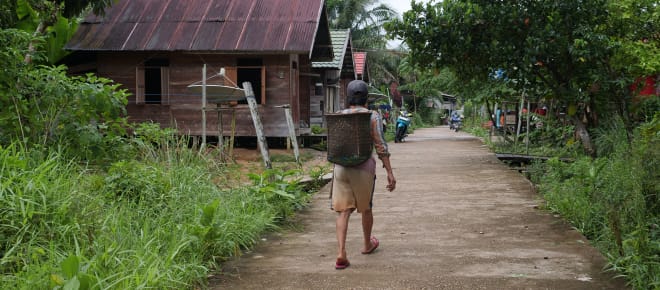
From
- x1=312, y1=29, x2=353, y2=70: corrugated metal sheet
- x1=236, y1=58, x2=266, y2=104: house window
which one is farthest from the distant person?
x1=312, y1=29, x2=353, y2=70: corrugated metal sheet

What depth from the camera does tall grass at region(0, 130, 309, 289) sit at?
3.82 m

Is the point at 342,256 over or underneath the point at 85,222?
underneath

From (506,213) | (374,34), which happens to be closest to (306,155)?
(506,213)

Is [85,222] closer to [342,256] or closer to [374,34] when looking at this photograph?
[342,256]

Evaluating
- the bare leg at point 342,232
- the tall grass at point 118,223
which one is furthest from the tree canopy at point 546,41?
the bare leg at point 342,232

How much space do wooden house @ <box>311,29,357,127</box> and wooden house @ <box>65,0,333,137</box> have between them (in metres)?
4.45

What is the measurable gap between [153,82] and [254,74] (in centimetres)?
279

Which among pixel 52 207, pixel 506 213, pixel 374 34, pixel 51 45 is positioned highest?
pixel 374 34

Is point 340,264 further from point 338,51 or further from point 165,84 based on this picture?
point 338,51

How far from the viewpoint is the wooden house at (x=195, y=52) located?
16.0 meters

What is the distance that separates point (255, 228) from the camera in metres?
5.91

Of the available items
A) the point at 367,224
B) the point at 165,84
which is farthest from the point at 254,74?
the point at 367,224

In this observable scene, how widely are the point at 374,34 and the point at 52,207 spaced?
33.3 m

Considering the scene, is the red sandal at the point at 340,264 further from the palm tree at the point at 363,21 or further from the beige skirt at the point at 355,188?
the palm tree at the point at 363,21
